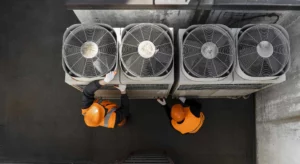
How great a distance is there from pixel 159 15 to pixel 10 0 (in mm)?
3646

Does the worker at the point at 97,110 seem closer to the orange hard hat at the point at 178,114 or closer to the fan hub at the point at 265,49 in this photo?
the orange hard hat at the point at 178,114

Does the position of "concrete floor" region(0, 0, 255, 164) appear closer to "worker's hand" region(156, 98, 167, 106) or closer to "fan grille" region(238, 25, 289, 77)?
"worker's hand" region(156, 98, 167, 106)

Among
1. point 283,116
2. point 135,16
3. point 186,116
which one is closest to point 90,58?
point 135,16

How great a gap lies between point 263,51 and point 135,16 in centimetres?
193

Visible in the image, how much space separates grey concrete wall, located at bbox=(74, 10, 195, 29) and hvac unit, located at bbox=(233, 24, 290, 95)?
993 millimetres

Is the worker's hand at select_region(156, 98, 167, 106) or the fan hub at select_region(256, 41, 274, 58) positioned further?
the worker's hand at select_region(156, 98, 167, 106)

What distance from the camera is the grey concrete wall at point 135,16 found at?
4367 mm

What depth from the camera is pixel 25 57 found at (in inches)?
240

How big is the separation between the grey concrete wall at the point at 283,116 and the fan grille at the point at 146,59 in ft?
6.84

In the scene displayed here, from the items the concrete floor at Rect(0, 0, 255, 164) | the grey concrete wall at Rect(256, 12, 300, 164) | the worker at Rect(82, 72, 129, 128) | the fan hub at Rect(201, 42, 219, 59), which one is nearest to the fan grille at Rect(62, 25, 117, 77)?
the worker at Rect(82, 72, 129, 128)

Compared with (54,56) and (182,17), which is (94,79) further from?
(54,56)

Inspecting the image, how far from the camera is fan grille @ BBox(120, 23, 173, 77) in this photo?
146 inches

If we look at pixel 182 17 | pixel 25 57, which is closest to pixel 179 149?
pixel 182 17

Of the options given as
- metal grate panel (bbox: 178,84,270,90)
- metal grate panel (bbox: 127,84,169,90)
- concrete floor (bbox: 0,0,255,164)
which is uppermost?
metal grate panel (bbox: 178,84,270,90)
